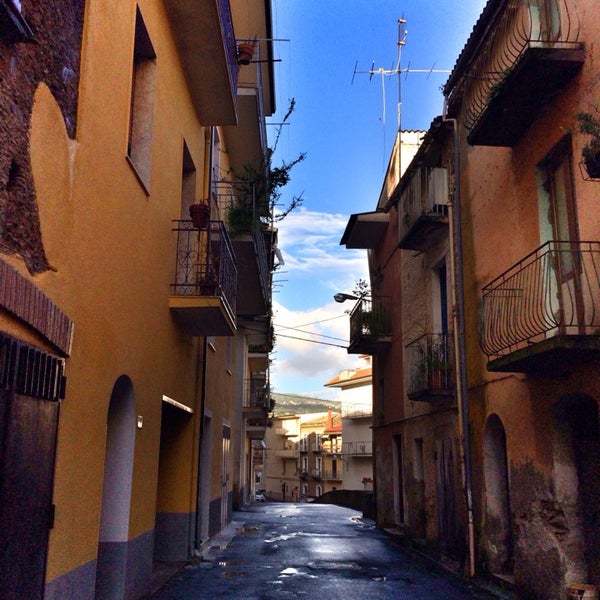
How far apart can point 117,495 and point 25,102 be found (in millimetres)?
4329

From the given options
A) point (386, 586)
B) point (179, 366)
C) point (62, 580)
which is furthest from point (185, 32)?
point (386, 586)

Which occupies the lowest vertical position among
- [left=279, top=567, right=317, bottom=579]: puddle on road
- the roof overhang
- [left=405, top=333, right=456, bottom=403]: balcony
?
[left=279, top=567, right=317, bottom=579]: puddle on road

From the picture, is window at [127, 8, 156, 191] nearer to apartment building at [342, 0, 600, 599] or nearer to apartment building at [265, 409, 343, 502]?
apartment building at [342, 0, 600, 599]

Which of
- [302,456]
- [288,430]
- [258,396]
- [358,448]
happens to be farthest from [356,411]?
[288,430]

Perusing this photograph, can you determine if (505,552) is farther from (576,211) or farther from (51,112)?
(51,112)

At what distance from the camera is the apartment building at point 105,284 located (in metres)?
4.20

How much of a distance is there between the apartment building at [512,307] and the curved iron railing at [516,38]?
0.03m

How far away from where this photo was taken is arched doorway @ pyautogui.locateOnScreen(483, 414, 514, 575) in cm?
976

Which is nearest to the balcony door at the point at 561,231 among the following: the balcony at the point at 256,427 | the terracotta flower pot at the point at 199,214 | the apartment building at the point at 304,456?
the terracotta flower pot at the point at 199,214

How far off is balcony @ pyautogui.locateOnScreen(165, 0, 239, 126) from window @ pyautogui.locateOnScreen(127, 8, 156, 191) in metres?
1.06

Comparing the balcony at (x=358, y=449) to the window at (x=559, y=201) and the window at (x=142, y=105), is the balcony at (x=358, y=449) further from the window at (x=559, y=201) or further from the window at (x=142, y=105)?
the window at (x=142, y=105)

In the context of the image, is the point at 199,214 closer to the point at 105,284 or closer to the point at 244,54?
the point at 105,284

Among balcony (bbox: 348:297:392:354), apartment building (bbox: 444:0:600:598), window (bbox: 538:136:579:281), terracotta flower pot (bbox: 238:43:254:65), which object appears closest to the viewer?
apartment building (bbox: 444:0:600:598)

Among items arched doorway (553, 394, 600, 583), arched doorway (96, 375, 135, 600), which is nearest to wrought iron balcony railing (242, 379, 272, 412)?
arched doorway (553, 394, 600, 583)
